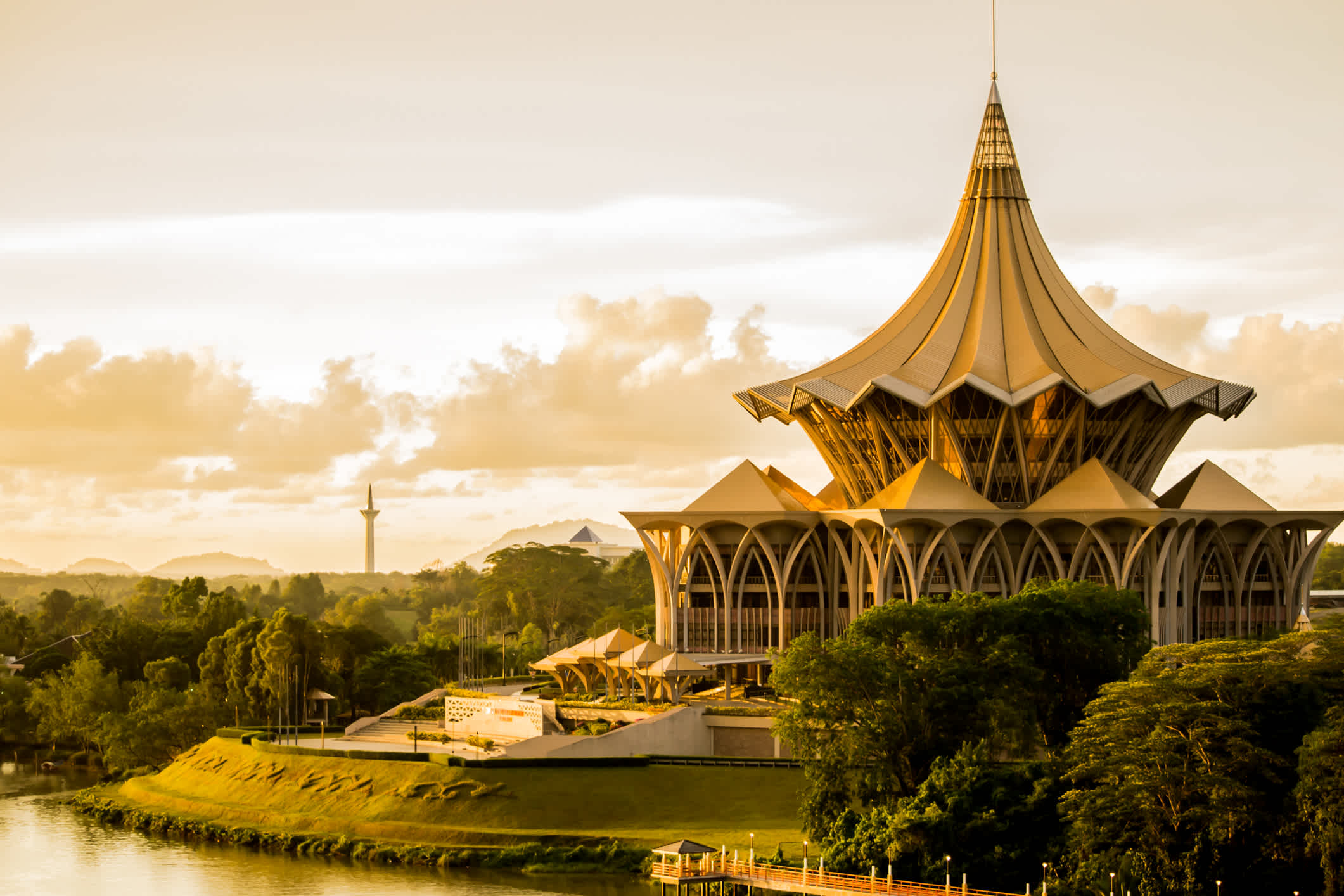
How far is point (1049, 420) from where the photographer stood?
79938 mm

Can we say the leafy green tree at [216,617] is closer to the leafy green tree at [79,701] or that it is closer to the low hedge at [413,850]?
the leafy green tree at [79,701]

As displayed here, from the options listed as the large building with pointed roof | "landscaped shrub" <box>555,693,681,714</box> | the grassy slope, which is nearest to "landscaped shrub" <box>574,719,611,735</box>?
"landscaped shrub" <box>555,693,681,714</box>

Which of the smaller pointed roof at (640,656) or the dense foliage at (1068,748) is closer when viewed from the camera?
the dense foliage at (1068,748)

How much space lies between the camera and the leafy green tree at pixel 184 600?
106 metres

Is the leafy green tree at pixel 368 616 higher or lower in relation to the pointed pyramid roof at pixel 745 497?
lower

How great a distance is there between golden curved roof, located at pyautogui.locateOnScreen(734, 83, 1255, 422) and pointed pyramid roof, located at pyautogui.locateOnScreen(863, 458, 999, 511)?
123 inches

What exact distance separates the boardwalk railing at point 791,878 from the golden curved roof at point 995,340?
107ft

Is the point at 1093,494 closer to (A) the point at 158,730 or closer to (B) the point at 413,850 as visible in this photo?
(B) the point at 413,850

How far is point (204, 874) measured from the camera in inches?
2211

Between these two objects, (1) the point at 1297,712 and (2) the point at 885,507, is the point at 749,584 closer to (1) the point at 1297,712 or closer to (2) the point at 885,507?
(2) the point at 885,507

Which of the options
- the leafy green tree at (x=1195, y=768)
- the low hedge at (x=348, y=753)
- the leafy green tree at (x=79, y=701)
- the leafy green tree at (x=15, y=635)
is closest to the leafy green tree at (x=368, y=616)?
the leafy green tree at (x=15, y=635)

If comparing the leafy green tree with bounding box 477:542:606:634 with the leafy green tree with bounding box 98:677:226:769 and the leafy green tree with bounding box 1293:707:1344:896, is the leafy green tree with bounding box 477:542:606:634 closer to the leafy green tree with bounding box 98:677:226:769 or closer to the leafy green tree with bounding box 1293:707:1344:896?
the leafy green tree with bounding box 98:677:226:769

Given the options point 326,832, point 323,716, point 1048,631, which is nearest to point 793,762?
point 1048,631

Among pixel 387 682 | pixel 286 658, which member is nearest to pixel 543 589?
pixel 387 682
